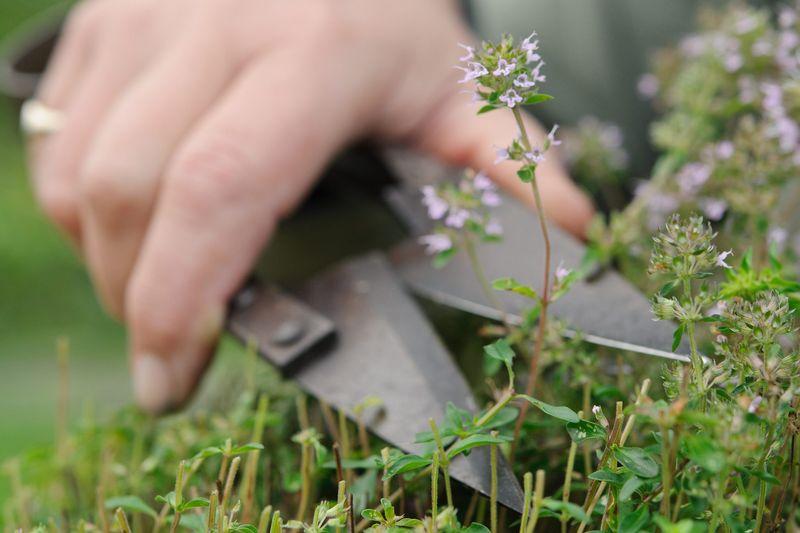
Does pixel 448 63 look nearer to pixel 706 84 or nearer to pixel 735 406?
pixel 706 84

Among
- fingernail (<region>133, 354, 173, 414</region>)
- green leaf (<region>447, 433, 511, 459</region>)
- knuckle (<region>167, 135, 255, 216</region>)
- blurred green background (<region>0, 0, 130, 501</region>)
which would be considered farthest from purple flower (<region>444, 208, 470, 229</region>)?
blurred green background (<region>0, 0, 130, 501</region>)

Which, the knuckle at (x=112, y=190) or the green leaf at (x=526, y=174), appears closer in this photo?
the green leaf at (x=526, y=174)

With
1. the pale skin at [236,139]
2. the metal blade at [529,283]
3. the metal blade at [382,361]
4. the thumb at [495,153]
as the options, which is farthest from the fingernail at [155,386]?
the thumb at [495,153]

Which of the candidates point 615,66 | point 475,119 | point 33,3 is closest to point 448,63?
point 475,119

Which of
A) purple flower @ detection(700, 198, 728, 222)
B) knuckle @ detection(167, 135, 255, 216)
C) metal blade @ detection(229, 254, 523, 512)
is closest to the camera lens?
metal blade @ detection(229, 254, 523, 512)

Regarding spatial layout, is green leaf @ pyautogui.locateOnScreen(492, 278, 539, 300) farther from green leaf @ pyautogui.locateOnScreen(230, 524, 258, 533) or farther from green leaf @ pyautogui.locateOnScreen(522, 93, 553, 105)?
green leaf @ pyautogui.locateOnScreen(230, 524, 258, 533)

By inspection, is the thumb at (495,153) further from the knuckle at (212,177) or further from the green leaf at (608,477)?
the green leaf at (608,477)

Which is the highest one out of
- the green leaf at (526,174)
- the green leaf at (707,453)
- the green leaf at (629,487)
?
the green leaf at (526,174)

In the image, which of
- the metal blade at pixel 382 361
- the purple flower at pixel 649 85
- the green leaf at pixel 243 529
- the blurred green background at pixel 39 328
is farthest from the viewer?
the blurred green background at pixel 39 328
